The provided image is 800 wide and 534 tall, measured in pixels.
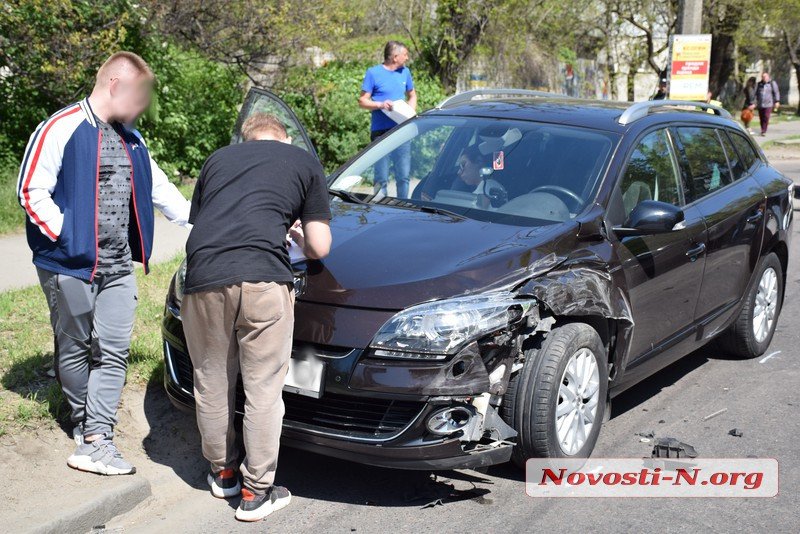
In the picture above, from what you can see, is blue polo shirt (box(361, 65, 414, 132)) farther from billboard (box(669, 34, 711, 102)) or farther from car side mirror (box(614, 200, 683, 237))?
billboard (box(669, 34, 711, 102))

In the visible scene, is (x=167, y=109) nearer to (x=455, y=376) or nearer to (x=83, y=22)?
(x=83, y=22)

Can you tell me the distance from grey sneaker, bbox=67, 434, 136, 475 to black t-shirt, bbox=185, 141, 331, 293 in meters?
0.98

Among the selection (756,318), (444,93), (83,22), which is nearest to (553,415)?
(756,318)

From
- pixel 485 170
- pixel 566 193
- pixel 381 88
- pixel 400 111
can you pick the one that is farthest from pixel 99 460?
pixel 381 88

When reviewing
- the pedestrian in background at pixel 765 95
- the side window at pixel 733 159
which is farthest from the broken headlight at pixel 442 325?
the pedestrian in background at pixel 765 95

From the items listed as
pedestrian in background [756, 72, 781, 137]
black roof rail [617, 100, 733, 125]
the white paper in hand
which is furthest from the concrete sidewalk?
pedestrian in background [756, 72, 781, 137]

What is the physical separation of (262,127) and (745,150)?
155 inches

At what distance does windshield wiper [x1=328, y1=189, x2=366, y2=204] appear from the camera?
506 cm

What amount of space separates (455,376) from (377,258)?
2.28 ft

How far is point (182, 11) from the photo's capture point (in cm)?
1053

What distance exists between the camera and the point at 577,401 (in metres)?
4.28

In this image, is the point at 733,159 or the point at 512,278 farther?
the point at 733,159

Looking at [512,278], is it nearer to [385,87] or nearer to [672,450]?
[672,450]

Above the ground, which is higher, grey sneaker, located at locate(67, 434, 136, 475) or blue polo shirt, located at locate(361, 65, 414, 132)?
blue polo shirt, located at locate(361, 65, 414, 132)
